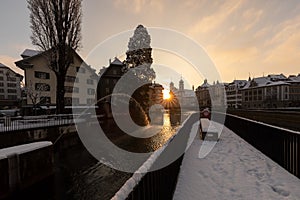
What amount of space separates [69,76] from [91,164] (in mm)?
32053

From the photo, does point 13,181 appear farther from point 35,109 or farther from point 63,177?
point 35,109

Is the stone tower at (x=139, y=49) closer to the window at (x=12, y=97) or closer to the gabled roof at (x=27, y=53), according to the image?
the gabled roof at (x=27, y=53)

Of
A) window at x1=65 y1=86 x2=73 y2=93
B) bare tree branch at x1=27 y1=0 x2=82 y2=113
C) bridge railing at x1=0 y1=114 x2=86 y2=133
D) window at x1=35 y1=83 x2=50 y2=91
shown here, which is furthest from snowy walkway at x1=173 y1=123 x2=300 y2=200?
window at x1=65 y1=86 x2=73 y2=93

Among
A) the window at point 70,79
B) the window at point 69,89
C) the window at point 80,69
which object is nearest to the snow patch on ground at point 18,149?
the window at point 69,89

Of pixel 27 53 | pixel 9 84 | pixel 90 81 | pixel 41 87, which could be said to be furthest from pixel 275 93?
pixel 9 84

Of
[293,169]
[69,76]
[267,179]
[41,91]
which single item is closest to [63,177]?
[267,179]

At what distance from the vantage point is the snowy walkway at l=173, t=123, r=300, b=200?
4504mm

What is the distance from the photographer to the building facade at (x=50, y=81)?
33.7m

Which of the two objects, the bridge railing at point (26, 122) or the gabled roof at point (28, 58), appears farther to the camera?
the gabled roof at point (28, 58)

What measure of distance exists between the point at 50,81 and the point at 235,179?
38.8m

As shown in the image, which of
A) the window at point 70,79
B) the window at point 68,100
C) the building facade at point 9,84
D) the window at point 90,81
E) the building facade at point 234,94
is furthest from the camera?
the building facade at point 234,94

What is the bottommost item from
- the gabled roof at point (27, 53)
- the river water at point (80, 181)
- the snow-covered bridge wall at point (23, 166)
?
the river water at point (80, 181)

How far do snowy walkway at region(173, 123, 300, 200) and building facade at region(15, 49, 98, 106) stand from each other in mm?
30479

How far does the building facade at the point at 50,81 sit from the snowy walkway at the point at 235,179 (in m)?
30.5
